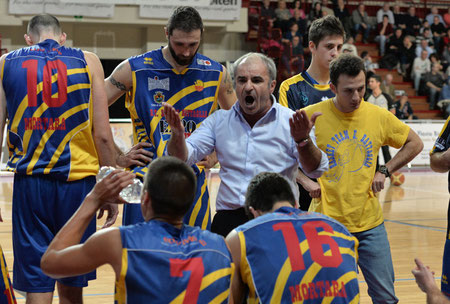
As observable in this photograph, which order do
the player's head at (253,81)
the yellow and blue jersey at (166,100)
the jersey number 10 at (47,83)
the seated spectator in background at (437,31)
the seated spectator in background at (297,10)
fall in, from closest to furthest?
the player's head at (253,81) < the jersey number 10 at (47,83) < the yellow and blue jersey at (166,100) < the seated spectator in background at (297,10) < the seated spectator in background at (437,31)

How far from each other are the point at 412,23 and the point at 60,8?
497 inches

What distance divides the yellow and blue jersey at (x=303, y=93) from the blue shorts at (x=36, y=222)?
1.92 metres

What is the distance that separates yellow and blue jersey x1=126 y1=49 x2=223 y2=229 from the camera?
4863 mm

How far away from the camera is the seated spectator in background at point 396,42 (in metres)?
24.4

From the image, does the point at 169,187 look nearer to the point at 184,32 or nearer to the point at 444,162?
the point at 184,32

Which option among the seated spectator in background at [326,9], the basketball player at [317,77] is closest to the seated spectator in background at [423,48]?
the seated spectator in background at [326,9]

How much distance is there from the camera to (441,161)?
445 centimetres

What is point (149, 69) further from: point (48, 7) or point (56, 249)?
point (48, 7)

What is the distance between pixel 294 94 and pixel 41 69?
2023mm

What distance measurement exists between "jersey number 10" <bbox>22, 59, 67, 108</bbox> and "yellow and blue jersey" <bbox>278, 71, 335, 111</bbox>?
182 cm

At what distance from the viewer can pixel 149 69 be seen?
192 inches

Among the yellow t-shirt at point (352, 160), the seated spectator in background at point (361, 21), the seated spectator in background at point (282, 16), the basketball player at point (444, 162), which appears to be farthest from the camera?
the seated spectator in background at point (361, 21)

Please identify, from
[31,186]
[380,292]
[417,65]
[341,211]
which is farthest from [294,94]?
[417,65]

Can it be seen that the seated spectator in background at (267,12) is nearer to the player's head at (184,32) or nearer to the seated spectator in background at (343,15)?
the seated spectator in background at (343,15)
